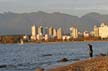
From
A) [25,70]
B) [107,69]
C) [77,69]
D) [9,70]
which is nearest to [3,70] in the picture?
[9,70]

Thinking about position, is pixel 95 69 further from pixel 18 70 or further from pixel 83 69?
pixel 18 70

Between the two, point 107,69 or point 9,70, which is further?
point 9,70

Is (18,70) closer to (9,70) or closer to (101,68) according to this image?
(9,70)

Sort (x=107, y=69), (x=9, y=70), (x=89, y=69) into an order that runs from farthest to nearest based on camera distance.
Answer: (x=9, y=70)
(x=89, y=69)
(x=107, y=69)

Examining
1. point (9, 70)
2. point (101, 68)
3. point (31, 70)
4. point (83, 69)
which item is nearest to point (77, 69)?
point (83, 69)

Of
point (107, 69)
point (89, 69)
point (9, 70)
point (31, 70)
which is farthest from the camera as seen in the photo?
point (9, 70)

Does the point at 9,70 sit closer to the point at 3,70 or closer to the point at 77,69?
the point at 3,70

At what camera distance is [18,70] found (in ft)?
161

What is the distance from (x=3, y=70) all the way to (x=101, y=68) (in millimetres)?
24102

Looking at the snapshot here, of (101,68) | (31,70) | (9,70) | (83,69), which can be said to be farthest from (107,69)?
(9,70)

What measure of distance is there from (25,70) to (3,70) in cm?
400

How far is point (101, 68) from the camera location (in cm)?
2847

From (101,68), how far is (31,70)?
63.3ft

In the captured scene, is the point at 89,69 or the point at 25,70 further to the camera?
the point at 25,70
